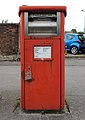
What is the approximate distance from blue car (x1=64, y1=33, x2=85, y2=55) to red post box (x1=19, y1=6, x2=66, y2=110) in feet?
56.8

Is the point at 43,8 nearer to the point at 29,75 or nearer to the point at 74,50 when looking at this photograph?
the point at 29,75

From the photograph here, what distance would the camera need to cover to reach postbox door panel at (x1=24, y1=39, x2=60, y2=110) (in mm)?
6852

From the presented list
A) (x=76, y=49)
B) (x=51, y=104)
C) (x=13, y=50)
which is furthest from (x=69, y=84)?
(x=76, y=49)

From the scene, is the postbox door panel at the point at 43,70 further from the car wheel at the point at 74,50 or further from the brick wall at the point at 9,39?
the car wheel at the point at 74,50

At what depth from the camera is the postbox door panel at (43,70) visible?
6852 mm

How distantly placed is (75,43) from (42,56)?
17596 mm

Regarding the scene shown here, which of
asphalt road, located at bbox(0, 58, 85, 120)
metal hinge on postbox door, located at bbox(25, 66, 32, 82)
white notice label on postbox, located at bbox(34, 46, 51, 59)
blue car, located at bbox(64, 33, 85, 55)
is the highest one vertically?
blue car, located at bbox(64, 33, 85, 55)

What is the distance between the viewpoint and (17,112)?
7023mm

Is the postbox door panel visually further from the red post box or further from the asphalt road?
the asphalt road

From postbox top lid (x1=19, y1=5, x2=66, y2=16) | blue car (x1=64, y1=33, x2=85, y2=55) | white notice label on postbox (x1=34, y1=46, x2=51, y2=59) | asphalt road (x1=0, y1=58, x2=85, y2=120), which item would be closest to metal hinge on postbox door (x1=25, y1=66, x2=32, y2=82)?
white notice label on postbox (x1=34, y1=46, x2=51, y2=59)

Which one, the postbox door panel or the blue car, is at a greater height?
the blue car

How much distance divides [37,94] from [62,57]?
2.82 feet

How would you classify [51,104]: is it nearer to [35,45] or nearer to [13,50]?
[35,45]

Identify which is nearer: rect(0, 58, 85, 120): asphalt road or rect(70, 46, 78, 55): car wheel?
rect(0, 58, 85, 120): asphalt road
